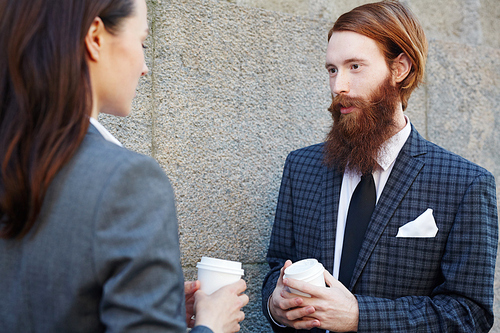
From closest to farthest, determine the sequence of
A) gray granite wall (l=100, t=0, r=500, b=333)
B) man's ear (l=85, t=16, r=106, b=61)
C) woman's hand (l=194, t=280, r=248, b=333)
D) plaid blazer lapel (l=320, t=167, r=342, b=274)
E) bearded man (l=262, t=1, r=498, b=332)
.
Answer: man's ear (l=85, t=16, r=106, b=61), woman's hand (l=194, t=280, r=248, b=333), bearded man (l=262, t=1, r=498, b=332), plaid blazer lapel (l=320, t=167, r=342, b=274), gray granite wall (l=100, t=0, r=500, b=333)

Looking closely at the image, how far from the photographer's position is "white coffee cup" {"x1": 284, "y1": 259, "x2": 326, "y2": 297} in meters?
1.57

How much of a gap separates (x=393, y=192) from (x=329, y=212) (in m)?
0.30

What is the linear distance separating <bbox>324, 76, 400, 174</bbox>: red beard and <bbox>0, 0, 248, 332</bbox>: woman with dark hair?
1272 mm

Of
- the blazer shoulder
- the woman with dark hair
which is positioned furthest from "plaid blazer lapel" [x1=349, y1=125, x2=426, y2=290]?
the woman with dark hair

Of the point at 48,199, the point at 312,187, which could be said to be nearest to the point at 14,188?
the point at 48,199

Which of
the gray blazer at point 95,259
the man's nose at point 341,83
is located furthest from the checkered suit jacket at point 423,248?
the gray blazer at point 95,259

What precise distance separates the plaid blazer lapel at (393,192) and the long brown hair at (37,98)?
131 cm

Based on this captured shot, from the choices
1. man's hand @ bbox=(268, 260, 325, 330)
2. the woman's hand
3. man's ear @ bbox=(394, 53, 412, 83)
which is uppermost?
man's ear @ bbox=(394, 53, 412, 83)

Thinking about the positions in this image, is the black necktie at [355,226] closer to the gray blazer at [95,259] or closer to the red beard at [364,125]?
the red beard at [364,125]

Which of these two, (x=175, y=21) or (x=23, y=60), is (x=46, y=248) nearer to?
(x=23, y=60)

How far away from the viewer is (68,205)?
0.95 metres

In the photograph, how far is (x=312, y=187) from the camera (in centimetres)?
220

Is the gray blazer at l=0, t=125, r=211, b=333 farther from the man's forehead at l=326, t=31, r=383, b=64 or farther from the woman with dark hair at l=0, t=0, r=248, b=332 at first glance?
the man's forehead at l=326, t=31, r=383, b=64

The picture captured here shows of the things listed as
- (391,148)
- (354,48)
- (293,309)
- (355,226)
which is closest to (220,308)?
(293,309)
